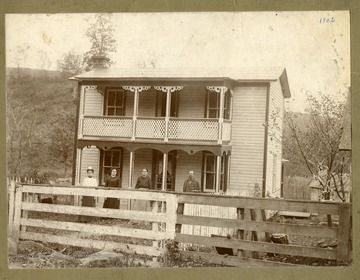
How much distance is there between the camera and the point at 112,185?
5402mm

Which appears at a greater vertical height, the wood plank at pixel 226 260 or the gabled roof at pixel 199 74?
the gabled roof at pixel 199 74

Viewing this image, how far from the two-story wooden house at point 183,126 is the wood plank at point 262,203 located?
17 cm

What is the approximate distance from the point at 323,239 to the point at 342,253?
20 cm

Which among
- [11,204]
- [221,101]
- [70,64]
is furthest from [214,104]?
[11,204]

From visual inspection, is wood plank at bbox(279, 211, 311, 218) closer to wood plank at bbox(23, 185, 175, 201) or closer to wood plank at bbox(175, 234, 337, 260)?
wood plank at bbox(175, 234, 337, 260)

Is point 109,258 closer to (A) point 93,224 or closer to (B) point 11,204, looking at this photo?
(A) point 93,224

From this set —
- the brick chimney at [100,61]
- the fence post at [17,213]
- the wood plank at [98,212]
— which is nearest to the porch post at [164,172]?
the wood plank at [98,212]

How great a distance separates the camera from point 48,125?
5.27m

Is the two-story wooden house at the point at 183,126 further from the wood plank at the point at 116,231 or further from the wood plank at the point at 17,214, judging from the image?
the wood plank at the point at 17,214

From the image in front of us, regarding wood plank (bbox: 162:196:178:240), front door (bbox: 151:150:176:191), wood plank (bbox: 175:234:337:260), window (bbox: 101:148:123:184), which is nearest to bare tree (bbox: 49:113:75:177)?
window (bbox: 101:148:123:184)

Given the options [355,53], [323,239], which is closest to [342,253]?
[323,239]

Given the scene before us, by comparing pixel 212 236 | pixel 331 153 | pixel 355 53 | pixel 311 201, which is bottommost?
pixel 212 236

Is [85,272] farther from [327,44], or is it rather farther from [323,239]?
[327,44]

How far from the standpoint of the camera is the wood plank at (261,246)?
4941 millimetres
